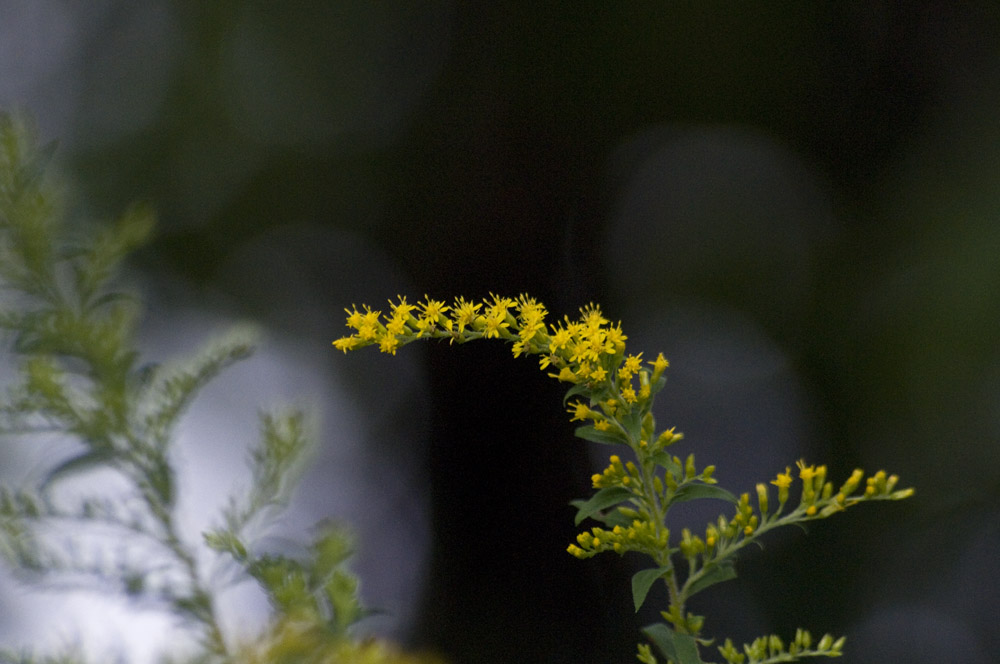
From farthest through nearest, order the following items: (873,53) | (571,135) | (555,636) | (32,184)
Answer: (571,135), (873,53), (555,636), (32,184)

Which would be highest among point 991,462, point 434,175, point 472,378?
point 434,175

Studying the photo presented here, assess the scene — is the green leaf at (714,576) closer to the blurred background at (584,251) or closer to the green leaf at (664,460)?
the green leaf at (664,460)

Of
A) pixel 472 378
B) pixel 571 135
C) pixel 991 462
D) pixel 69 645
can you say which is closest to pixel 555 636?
pixel 472 378

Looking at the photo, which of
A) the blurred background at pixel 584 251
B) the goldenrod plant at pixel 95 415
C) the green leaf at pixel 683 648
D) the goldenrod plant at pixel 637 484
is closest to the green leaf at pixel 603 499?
the goldenrod plant at pixel 637 484

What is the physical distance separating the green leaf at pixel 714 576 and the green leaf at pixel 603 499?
0.28ft

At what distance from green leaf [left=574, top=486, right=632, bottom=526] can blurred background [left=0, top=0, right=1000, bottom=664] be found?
6.53ft

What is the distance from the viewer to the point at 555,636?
283 cm

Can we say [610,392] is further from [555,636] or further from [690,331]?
[690,331]

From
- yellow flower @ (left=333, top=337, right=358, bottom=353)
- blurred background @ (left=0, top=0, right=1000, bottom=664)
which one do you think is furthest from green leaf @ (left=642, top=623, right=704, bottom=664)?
blurred background @ (left=0, top=0, right=1000, bottom=664)

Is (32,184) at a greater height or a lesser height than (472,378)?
lesser

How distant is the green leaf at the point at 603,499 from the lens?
0.59 m

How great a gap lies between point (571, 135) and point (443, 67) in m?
0.80

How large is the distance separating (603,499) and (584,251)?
9.32 feet

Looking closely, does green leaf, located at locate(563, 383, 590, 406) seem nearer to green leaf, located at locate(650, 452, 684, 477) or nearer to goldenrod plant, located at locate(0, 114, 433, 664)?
A: green leaf, located at locate(650, 452, 684, 477)
